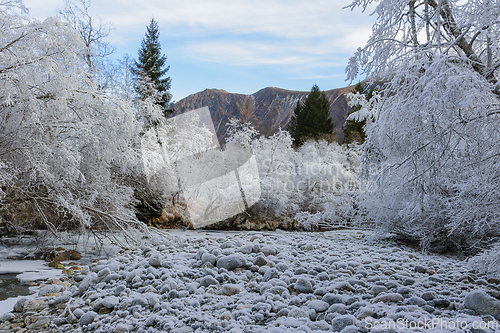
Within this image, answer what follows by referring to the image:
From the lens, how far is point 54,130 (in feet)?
14.6

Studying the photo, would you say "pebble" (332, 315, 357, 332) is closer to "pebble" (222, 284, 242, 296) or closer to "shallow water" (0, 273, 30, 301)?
"pebble" (222, 284, 242, 296)

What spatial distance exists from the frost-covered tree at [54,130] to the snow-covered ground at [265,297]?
1.38m

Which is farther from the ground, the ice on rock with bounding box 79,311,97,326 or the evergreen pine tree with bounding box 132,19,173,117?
the evergreen pine tree with bounding box 132,19,173,117

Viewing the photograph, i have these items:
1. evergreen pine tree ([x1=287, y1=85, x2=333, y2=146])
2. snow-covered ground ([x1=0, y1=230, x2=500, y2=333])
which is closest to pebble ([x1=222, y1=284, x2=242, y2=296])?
snow-covered ground ([x1=0, y1=230, x2=500, y2=333])

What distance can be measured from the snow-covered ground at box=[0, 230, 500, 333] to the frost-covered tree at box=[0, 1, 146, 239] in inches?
54.4

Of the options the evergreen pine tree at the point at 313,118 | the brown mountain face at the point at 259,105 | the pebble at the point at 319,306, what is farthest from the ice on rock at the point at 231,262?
the brown mountain face at the point at 259,105

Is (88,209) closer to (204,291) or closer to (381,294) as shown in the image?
(204,291)

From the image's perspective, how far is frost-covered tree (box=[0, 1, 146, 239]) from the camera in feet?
12.5

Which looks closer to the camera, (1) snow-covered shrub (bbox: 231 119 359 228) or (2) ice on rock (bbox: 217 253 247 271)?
(2) ice on rock (bbox: 217 253 247 271)

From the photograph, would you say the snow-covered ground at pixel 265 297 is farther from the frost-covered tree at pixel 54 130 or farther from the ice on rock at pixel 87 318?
the frost-covered tree at pixel 54 130

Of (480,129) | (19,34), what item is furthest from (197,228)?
(480,129)

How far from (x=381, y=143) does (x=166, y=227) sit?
6578 mm

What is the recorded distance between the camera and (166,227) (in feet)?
26.6

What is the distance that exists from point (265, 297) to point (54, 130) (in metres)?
3.85
